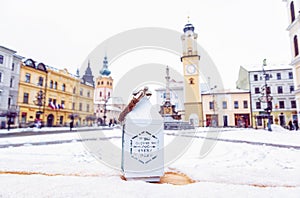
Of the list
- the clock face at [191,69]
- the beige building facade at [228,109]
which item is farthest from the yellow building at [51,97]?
the beige building facade at [228,109]

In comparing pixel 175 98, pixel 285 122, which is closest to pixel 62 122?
pixel 175 98

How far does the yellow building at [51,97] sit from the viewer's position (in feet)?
105

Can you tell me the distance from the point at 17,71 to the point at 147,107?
34.2m

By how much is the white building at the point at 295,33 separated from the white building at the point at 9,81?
33.6 metres

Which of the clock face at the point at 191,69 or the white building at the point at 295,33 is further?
the clock face at the point at 191,69

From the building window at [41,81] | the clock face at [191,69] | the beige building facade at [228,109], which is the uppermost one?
the clock face at [191,69]

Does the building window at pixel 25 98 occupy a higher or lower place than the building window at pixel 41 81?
lower

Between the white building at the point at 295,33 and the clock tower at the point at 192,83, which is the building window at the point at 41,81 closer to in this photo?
the clock tower at the point at 192,83

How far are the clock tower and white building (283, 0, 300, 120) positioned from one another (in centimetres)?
2143

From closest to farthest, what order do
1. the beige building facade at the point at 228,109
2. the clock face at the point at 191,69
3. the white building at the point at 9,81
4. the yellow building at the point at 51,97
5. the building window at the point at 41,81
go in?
the white building at the point at 9,81, the yellow building at the point at 51,97, the building window at the point at 41,81, the beige building facade at the point at 228,109, the clock face at the point at 191,69

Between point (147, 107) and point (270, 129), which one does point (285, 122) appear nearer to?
point (270, 129)

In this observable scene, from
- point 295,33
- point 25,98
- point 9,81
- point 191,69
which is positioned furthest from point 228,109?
point 9,81

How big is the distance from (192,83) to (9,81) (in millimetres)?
32901

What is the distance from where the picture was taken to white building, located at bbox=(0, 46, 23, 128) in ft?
90.4
